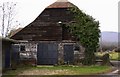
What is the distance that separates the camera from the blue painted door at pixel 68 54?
41.8 metres

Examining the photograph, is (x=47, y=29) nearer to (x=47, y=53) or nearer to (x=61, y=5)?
(x=47, y=53)

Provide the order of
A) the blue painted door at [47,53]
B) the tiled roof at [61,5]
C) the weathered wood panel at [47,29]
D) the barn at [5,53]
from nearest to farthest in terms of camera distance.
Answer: the barn at [5,53] < the blue painted door at [47,53] < the weathered wood panel at [47,29] < the tiled roof at [61,5]

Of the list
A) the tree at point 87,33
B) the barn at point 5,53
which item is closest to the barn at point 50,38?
the tree at point 87,33

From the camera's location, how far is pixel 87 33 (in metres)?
→ 41.1

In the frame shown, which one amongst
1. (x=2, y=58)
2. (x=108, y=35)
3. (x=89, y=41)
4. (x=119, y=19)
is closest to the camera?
(x=2, y=58)

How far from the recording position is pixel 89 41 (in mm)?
40844

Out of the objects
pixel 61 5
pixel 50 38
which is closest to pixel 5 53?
pixel 50 38

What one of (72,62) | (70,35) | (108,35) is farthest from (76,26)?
(108,35)

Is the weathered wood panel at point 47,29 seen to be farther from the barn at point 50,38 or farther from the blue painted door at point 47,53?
the blue painted door at point 47,53

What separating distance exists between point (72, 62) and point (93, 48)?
2854 millimetres

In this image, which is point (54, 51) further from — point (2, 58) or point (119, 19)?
point (2, 58)

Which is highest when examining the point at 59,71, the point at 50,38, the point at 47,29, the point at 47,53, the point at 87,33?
the point at 47,29

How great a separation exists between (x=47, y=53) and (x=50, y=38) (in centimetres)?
175

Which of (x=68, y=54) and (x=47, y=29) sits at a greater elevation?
(x=47, y=29)
